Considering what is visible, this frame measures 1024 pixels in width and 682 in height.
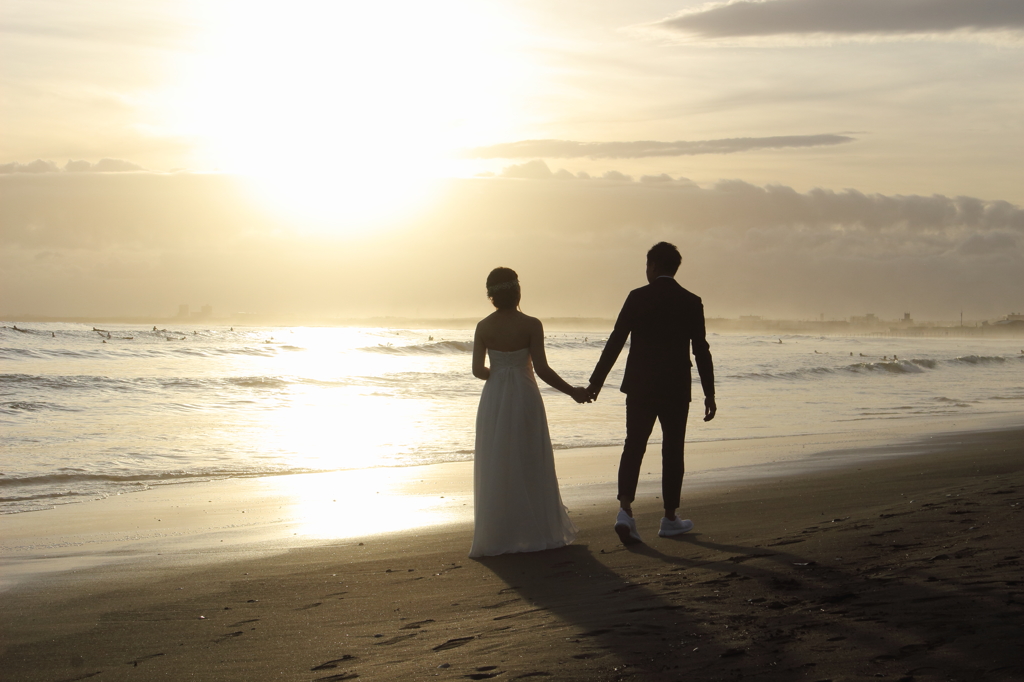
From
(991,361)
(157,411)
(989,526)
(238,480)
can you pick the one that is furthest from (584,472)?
(991,361)

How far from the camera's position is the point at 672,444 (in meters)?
6.16

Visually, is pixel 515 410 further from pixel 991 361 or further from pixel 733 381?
pixel 991 361

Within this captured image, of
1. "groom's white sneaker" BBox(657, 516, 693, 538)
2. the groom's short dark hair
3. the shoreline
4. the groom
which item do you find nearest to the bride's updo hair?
the groom

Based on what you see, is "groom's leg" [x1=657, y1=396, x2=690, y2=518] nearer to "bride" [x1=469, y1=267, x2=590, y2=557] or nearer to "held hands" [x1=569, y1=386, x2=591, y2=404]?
"held hands" [x1=569, y1=386, x2=591, y2=404]

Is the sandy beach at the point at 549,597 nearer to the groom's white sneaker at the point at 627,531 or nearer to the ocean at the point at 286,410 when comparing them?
the groom's white sneaker at the point at 627,531

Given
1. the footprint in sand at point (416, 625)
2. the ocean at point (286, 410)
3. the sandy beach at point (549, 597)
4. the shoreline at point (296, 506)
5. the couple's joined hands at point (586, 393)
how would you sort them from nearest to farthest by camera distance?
1. the sandy beach at point (549, 597)
2. the footprint in sand at point (416, 625)
3. the couple's joined hands at point (586, 393)
4. the shoreline at point (296, 506)
5. the ocean at point (286, 410)

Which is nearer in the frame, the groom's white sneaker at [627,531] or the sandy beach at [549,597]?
the sandy beach at [549,597]

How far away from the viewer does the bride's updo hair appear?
596 cm

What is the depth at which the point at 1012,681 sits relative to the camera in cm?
276

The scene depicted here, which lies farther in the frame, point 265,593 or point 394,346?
point 394,346

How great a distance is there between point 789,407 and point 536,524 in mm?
17328

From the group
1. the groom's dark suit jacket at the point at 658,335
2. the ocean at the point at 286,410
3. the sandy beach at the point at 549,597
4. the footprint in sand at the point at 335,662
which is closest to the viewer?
the sandy beach at the point at 549,597

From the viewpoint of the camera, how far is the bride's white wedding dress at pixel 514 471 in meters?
5.87

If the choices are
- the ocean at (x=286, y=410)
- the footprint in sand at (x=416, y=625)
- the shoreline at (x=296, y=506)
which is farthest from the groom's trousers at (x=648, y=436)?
the ocean at (x=286, y=410)
